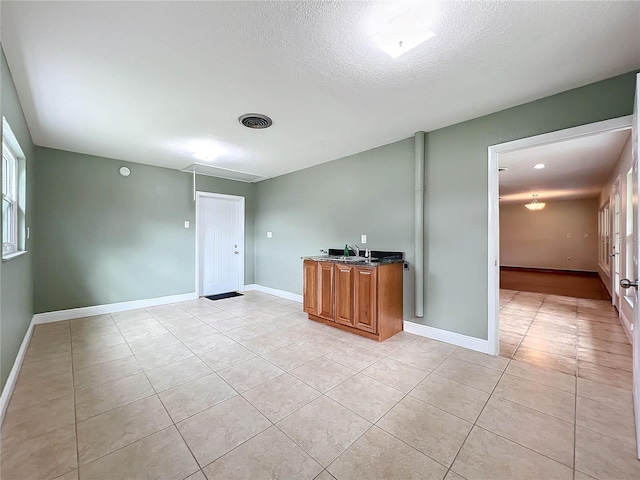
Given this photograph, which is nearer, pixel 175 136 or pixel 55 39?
pixel 55 39

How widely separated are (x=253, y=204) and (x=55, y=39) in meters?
4.35

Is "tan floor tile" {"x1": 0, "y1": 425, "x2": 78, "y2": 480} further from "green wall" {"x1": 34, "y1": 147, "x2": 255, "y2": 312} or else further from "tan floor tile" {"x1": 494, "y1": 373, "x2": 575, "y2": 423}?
"green wall" {"x1": 34, "y1": 147, "x2": 255, "y2": 312}

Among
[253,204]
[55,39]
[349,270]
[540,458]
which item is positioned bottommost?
[540,458]

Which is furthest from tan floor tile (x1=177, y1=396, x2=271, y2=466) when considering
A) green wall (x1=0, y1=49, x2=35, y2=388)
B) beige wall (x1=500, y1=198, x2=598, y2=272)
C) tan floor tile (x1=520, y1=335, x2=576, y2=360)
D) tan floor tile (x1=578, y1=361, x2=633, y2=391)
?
beige wall (x1=500, y1=198, x2=598, y2=272)

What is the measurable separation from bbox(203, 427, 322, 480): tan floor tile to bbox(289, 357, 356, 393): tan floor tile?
614mm

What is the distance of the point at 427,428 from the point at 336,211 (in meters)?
3.14

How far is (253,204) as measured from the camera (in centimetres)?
600

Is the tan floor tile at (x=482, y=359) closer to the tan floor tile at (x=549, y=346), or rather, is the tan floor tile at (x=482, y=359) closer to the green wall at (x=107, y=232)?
the tan floor tile at (x=549, y=346)

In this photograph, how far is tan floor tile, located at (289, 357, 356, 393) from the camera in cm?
218

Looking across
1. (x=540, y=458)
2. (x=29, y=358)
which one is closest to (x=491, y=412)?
(x=540, y=458)

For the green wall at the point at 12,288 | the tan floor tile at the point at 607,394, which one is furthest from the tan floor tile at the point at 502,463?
the green wall at the point at 12,288

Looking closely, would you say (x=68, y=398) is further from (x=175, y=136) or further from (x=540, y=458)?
(x=540, y=458)

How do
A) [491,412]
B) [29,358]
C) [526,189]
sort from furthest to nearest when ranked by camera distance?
1. [526,189]
2. [29,358]
3. [491,412]

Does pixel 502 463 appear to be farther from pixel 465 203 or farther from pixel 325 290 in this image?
pixel 325 290
